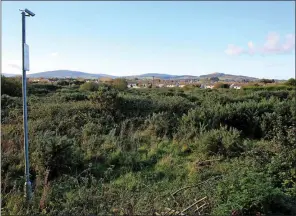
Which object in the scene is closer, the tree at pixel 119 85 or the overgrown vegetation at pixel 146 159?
the overgrown vegetation at pixel 146 159

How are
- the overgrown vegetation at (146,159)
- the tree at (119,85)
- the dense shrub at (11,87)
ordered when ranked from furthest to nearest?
the tree at (119,85), the dense shrub at (11,87), the overgrown vegetation at (146,159)

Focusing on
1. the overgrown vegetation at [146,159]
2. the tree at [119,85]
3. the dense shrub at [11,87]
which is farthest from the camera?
the tree at [119,85]

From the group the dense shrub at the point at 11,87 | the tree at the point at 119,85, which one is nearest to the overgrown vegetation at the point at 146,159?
the dense shrub at the point at 11,87

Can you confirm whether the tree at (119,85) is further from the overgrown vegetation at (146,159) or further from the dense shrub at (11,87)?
the overgrown vegetation at (146,159)

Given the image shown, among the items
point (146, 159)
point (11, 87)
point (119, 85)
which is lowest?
point (146, 159)

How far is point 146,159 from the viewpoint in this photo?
7172 mm

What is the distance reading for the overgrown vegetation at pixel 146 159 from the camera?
14.3ft

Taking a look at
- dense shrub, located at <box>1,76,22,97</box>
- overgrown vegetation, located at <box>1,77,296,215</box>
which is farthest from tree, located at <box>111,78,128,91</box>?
overgrown vegetation, located at <box>1,77,296,215</box>

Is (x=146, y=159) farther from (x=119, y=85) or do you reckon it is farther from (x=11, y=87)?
(x=119, y=85)

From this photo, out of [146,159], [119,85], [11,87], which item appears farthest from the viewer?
[119,85]

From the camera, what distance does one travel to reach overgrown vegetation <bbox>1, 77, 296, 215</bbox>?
4.35 metres

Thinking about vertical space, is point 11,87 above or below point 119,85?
above

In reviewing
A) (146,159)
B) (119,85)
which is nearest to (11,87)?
(119,85)

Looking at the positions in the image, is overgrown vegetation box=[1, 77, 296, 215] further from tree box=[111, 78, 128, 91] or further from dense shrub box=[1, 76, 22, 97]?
tree box=[111, 78, 128, 91]
